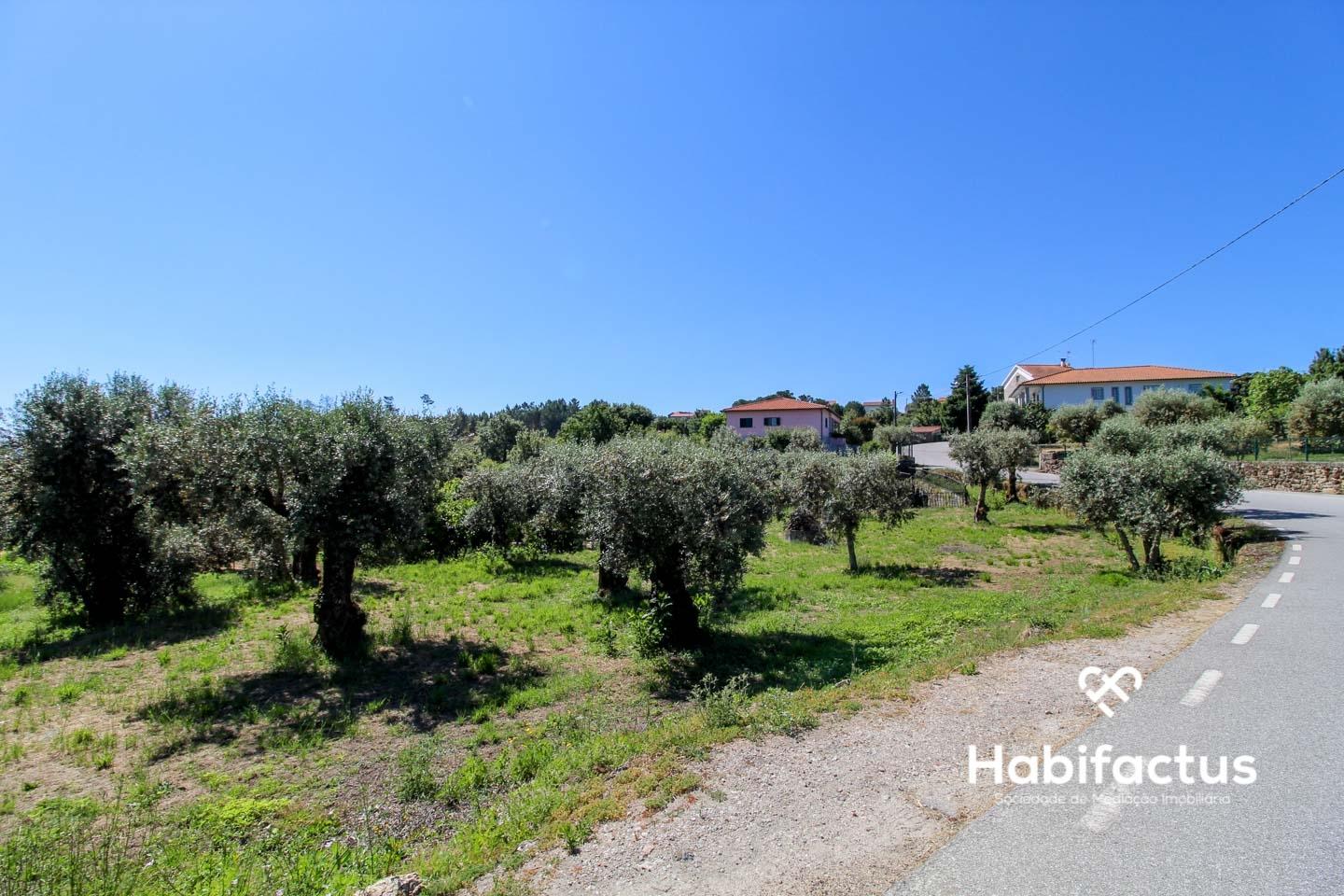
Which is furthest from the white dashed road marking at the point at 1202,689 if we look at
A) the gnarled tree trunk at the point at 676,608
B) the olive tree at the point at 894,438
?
the olive tree at the point at 894,438

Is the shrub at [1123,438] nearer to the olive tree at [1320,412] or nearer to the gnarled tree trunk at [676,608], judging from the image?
the olive tree at [1320,412]

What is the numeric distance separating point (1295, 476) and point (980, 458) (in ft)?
60.1

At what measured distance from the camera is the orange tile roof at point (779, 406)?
274ft

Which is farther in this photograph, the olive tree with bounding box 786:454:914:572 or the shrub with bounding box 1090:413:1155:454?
the shrub with bounding box 1090:413:1155:454

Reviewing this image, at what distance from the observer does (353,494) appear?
11.9 m

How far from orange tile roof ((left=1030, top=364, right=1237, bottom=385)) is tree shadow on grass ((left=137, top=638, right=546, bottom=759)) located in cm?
8542

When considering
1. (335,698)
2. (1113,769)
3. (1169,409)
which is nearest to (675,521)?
(335,698)

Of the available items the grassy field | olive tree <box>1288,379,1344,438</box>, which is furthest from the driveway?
the grassy field

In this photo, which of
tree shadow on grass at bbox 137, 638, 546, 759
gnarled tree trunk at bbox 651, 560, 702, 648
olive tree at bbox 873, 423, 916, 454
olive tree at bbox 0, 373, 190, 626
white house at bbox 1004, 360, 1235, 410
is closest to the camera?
tree shadow on grass at bbox 137, 638, 546, 759

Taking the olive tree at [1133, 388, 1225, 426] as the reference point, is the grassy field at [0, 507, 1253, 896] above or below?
below

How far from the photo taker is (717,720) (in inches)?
271

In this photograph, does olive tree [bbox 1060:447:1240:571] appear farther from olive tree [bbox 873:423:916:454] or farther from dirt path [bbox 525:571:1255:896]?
olive tree [bbox 873:423:916:454]

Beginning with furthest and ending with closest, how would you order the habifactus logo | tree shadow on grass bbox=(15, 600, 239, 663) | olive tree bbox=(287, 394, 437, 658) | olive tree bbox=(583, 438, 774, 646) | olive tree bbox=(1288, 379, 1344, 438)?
olive tree bbox=(1288, 379, 1344, 438) < tree shadow on grass bbox=(15, 600, 239, 663) < olive tree bbox=(583, 438, 774, 646) < olive tree bbox=(287, 394, 437, 658) < the habifactus logo

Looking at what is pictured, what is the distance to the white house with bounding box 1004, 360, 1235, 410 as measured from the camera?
74625 mm
